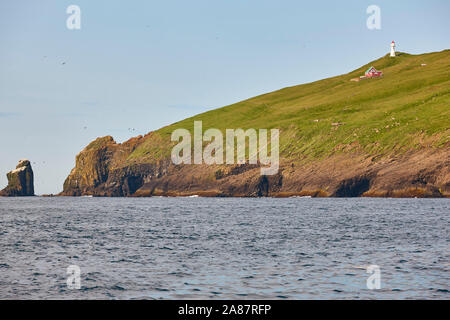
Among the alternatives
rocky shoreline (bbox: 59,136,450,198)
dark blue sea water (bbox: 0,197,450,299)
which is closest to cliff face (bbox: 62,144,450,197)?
rocky shoreline (bbox: 59,136,450,198)

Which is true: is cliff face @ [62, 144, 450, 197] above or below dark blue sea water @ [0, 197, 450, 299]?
above

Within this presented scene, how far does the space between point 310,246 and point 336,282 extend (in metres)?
15.0

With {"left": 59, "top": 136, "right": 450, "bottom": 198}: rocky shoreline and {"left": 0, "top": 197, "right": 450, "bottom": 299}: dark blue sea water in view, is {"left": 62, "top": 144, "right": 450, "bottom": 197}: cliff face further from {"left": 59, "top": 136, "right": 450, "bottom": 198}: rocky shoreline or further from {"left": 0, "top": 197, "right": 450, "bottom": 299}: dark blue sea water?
{"left": 0, "top": 197, "right": 450, "bottom": 299}: dark blue sea water

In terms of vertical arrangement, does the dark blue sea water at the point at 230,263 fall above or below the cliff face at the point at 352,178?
below

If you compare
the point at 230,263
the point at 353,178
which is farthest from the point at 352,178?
the point at 230,263

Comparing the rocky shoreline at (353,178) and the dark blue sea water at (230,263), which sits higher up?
the rocky shoreline at (353,178)

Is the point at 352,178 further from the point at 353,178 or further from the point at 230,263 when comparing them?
the point at 230,263

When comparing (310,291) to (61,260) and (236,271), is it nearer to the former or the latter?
(236,271)

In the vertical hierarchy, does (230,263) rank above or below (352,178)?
below

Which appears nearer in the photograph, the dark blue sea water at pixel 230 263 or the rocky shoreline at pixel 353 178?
the dark blue sea water at pixel 230 263

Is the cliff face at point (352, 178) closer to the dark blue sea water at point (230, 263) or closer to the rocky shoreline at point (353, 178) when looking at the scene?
the rocky shoreline at point (353, 178)

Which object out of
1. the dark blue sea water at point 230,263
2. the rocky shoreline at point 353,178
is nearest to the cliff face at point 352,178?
the rocky shoreline at point 353,178

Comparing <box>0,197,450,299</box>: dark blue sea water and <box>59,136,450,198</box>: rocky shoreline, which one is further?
<box>59,136,450,198</box>: rocky shoreline

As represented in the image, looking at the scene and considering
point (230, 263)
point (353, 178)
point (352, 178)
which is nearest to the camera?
point (230, 263)
